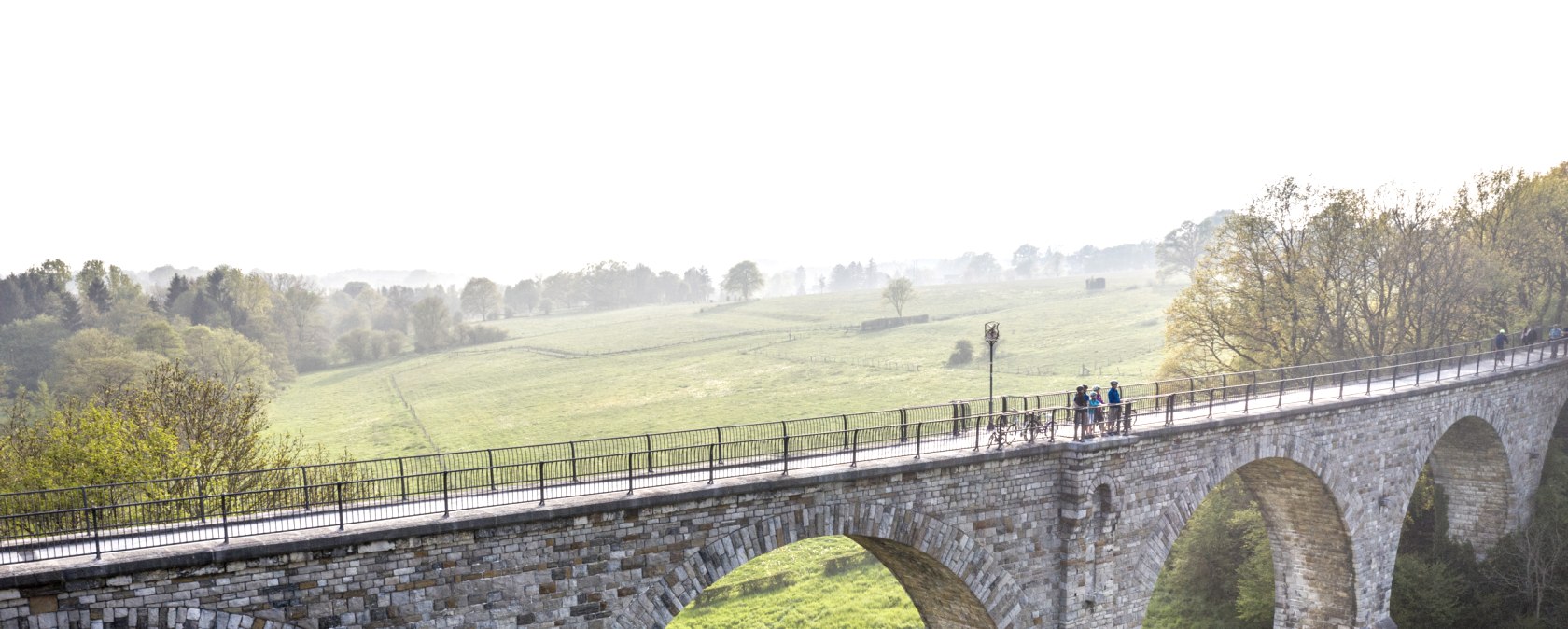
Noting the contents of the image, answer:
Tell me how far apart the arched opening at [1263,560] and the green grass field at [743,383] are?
33.6 feet

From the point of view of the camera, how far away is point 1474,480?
30672mm

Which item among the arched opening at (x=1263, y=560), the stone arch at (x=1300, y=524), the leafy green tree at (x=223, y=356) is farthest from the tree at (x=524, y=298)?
the stone arch at (x=1300, y=524)

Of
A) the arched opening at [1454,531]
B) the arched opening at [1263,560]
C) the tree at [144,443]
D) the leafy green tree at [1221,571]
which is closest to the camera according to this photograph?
the tree at [144,443]

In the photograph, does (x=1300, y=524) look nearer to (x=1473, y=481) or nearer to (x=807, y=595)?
(x=1473, y=481)

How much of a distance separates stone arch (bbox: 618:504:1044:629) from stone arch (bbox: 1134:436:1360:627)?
5863mm

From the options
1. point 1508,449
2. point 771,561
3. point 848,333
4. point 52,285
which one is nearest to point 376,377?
point 52,285

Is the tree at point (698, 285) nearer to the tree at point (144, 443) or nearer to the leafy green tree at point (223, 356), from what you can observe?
the leafy green tree at point (223, 356)

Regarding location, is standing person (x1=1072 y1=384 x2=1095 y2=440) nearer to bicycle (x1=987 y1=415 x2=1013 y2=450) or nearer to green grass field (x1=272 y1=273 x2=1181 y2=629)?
bicycle (x1=987 y1=415 x2=1013 y2=450)

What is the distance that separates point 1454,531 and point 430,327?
79732 millimetres

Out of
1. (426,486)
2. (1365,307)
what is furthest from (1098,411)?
(1365,307)

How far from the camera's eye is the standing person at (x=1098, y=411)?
18.5 metres

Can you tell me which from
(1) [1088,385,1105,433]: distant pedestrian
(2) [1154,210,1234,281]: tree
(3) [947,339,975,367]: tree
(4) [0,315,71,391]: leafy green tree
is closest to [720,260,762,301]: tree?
(2) [1154,210,1234,281]: tree

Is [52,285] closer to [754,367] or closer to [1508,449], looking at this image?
[754,367]

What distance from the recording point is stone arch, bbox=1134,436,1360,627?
70.7ft
